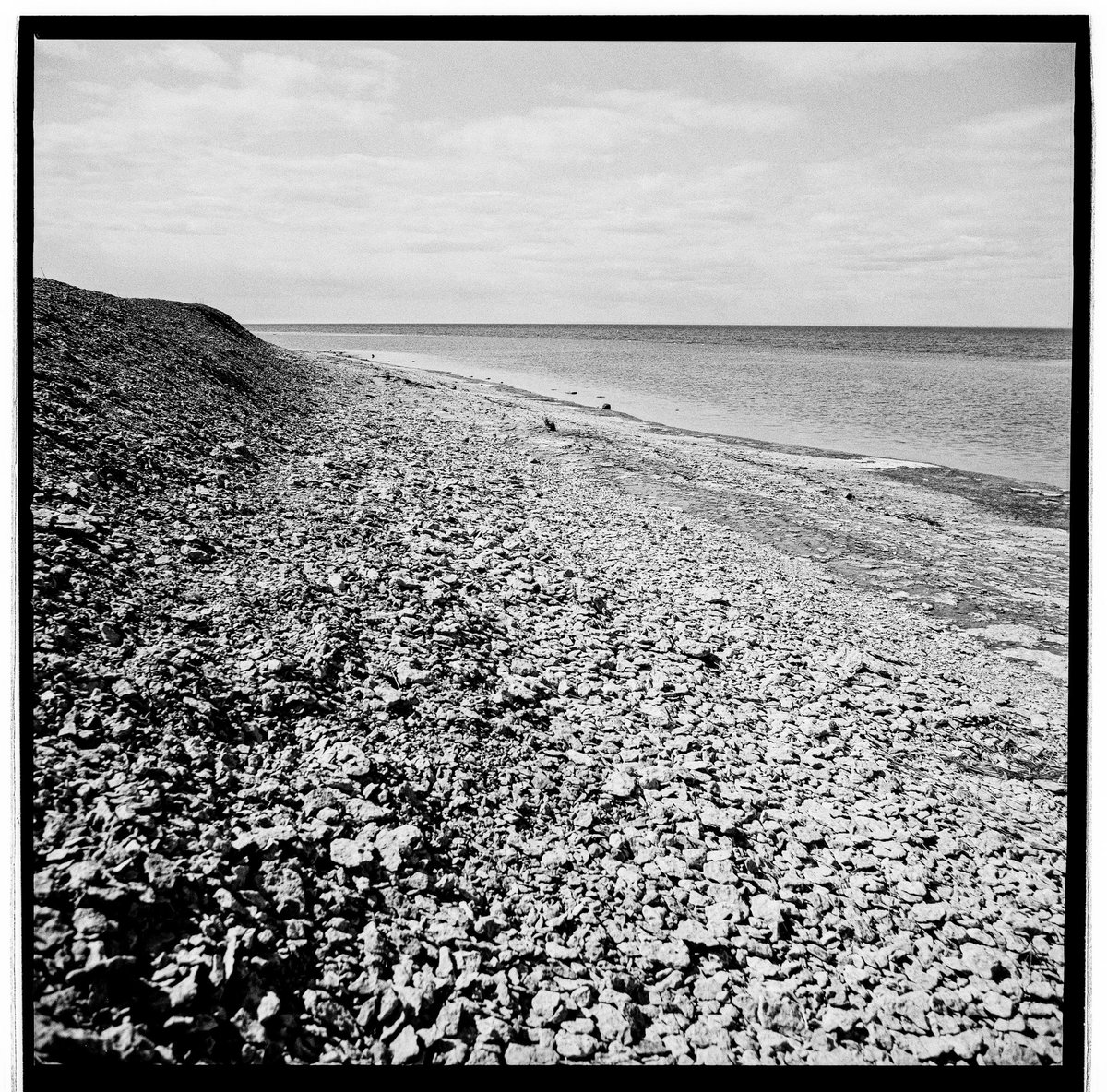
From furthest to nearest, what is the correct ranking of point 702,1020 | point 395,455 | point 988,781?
point 395,455, point 988,781, point 702,1020

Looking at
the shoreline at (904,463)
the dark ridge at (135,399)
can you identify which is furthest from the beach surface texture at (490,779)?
the shoreline at (904,463)

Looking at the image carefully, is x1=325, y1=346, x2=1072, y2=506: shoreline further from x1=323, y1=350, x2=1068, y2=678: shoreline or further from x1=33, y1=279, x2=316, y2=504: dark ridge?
x1=33, y1=279, x2=316, y2=504: dark ridge

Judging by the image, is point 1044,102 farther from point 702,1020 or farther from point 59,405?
point 59,405

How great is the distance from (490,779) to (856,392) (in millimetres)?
21723

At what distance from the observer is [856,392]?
21.7 metres

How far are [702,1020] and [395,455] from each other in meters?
5.92

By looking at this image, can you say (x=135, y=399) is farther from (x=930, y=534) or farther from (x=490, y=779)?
(x=930, y=534)

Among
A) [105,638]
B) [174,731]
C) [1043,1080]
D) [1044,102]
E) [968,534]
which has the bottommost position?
[1043,1080]

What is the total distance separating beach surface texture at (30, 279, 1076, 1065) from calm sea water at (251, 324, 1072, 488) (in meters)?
1.82

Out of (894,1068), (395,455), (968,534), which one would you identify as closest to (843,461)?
(968,534)

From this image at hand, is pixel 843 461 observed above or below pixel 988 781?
above

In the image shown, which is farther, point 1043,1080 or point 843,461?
point 843,461

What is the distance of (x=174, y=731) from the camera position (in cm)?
303

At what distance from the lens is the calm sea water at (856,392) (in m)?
7.43
